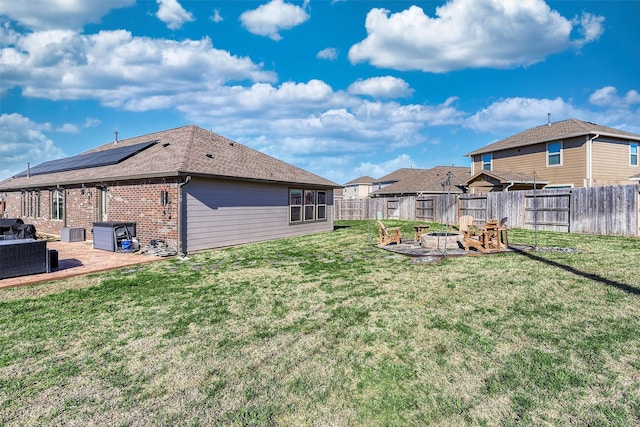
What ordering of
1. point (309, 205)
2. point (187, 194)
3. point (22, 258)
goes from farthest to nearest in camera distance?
point (309, 205)
point (187, 194)
point (22, 258)

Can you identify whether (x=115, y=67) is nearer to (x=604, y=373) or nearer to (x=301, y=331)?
(x=301, y=331)

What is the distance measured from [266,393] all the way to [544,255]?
30.0ft

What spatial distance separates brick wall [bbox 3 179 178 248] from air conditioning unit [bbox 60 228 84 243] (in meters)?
0.27

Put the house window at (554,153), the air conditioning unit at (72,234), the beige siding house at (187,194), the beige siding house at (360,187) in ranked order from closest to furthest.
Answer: the beige siding house at (187,194) < the air conditioning unit at (72,234) < the house window at (554,153) < the beige siding house at (360,187)

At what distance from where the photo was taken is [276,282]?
691 centimetres

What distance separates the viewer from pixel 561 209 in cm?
1462

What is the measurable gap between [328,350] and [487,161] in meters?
24.1

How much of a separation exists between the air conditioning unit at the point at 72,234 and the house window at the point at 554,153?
24708 millimetres

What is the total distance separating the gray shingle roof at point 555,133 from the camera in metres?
18.1

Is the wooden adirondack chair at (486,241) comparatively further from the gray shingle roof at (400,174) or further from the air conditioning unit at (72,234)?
the gray shingle roof at (400,174)

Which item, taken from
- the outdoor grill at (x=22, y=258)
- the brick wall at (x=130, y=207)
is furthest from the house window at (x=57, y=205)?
the outdoor grill at (x=22, y=258)

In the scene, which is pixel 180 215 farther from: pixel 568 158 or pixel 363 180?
pixel 363 180

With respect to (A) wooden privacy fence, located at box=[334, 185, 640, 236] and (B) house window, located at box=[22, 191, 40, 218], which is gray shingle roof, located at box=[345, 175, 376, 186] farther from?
(B) house window, located at box=[22, 191, 40, 218]

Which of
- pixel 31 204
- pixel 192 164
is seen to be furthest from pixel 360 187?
pixel 192 164
